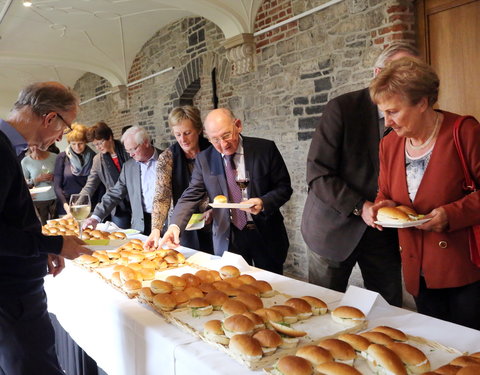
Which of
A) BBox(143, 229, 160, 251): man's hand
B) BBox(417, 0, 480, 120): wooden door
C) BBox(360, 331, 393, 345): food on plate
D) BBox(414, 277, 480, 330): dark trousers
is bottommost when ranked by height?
BBox(414, 277, 480, 330): dark trousers

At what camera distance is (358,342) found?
130 cm

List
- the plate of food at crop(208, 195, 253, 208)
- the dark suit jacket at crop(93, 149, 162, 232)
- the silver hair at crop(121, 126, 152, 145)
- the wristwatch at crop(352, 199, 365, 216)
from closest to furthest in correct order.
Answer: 1. the wristwatch at crop(352, 199, 365, 216)
2. the plate of food at crop(208, 195, 253, 208)
3. the silver hair at crop(121, 126, 152, 145)
4. the dark suit jacket at crop(93, 149, 162, 232)

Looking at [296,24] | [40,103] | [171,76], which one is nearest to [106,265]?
[40,103]

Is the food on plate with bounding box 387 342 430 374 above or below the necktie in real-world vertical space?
below

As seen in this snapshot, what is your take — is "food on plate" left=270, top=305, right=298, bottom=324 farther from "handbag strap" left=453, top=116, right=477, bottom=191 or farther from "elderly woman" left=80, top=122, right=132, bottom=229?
"elderly woman" left=80, top=122, right=132, bottom=229

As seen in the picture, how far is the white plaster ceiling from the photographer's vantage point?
19.6ft

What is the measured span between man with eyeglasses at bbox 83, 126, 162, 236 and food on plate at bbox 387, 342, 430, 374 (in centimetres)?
260

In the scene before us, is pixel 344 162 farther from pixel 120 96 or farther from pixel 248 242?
pixel 120 96

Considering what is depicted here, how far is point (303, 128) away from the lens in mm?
5461

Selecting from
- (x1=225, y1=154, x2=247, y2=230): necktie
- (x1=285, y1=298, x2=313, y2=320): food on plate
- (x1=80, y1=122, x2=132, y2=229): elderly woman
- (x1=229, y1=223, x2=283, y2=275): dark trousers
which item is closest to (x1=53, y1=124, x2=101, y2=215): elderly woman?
(x1=80, y1=122, x2=132, y2=229): elderly woman

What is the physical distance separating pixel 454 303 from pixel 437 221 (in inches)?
16.9

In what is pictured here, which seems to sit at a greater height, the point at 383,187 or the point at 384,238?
the point at 383,187

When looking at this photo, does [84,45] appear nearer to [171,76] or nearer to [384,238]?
[171,76]

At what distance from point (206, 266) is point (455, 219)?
1220 millimetres
